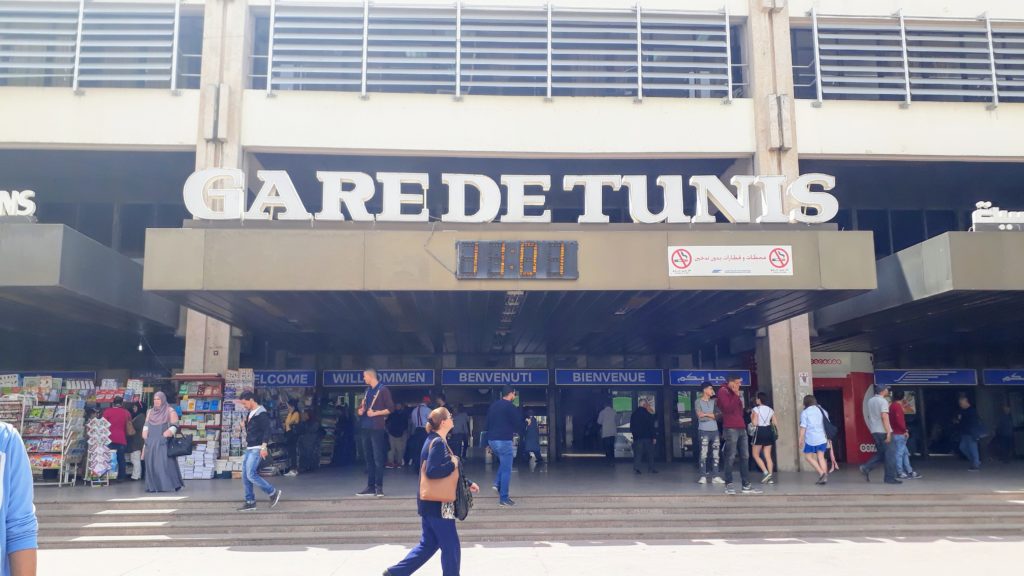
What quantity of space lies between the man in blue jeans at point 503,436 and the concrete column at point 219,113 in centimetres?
670

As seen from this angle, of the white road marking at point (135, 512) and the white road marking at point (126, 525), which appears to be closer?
the white road marking at point (126, 525)

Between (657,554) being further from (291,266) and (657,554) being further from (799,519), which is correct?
(291,266)

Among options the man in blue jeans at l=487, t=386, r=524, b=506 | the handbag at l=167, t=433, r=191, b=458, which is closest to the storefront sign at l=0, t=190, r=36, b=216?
the handbag at l=167, t=433, r=191, b=458

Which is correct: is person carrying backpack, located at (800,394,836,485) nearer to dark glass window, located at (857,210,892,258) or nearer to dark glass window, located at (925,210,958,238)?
dark glass window, located at (857,210,892,258)

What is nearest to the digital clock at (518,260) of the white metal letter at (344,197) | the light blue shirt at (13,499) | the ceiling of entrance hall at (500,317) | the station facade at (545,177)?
Result: the station facade at (545,177)

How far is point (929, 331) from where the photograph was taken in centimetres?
1802

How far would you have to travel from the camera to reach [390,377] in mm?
19969

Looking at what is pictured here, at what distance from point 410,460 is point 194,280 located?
23.3 feet

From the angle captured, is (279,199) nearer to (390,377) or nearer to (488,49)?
(488,49)

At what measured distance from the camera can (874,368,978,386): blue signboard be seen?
21.1 meters

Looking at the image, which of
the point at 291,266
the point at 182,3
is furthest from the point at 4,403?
the point at 182,3

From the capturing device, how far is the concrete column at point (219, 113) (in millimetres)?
15703

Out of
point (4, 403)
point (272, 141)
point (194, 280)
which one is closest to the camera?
point (194, 280)

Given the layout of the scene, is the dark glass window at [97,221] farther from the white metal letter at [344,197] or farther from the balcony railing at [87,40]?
the white metal letter at [344,197]
